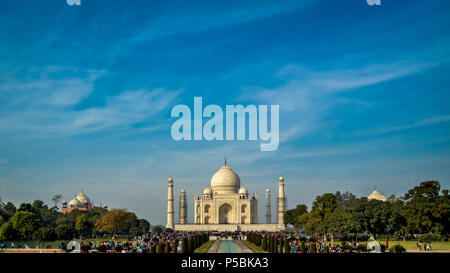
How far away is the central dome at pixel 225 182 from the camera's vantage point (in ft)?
254

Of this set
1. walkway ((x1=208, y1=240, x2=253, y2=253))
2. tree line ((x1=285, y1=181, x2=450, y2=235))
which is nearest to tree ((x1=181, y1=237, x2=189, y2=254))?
walkway ((x1=208, y1=240, x2=253, y2=253))

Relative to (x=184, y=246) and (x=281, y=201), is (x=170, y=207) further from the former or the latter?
(x=184, y=246)

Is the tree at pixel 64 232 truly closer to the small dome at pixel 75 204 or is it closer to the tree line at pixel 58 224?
the tree line at pixel 58 224

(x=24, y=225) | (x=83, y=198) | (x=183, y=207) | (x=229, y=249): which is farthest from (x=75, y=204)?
(x=229, y=249)

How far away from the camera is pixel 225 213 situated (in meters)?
77.1

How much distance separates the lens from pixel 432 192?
41.8 metres

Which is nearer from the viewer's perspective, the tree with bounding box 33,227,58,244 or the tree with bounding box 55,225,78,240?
the tree with bounding box 33,227,58,244

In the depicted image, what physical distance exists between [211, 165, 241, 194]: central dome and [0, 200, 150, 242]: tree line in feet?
53.5

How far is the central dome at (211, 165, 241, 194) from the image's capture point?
7744cm

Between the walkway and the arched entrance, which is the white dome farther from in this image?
the walkway

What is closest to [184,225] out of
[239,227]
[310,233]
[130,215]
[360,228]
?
[239,227]

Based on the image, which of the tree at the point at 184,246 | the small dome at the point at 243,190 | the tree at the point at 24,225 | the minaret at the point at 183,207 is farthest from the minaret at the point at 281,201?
the tree at the point at 184,246
